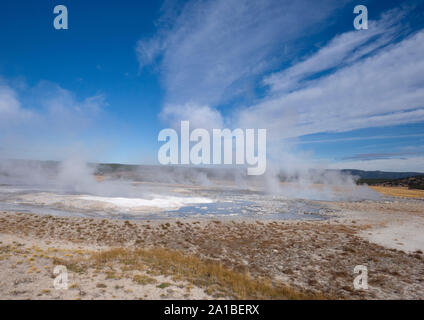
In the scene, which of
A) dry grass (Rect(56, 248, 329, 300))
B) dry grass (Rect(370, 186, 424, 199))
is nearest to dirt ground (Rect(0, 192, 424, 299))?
dry grass (Rect(56, 248, 329, 300))

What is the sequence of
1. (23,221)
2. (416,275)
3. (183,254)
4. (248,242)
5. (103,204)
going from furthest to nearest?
(103,204) < (23,221) < (248,242) < (183,254) < (416,275)

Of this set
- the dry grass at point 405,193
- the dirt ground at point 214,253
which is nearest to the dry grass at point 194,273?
the dirt ground at point 214,253

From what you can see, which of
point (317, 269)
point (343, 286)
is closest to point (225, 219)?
point (317, 269)

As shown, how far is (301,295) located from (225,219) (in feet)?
51.5

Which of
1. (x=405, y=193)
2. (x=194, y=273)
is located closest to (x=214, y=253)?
(x=194, y=273)

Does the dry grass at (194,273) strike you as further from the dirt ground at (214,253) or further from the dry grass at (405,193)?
the dry grass at (405,193)

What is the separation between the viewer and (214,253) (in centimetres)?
1430

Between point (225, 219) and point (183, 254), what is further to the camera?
point (225, 219)

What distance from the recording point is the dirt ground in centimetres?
843

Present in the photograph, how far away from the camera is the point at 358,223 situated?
24938mm

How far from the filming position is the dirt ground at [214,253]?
8430 mm

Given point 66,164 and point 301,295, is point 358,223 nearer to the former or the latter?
point 301,295

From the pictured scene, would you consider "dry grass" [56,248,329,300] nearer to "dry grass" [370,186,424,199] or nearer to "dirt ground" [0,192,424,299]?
"dirt ground" [0,192,424,299]

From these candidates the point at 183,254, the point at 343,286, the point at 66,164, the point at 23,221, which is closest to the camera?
the point at 343,286
